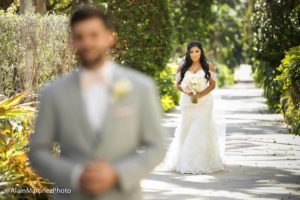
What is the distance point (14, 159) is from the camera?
822 cm

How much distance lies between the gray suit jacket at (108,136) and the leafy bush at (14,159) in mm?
4037

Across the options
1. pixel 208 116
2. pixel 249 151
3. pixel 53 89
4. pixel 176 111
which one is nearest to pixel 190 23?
pixel 176 111

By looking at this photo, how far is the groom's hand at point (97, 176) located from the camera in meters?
3.30

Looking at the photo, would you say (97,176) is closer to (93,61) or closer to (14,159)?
(93,61)

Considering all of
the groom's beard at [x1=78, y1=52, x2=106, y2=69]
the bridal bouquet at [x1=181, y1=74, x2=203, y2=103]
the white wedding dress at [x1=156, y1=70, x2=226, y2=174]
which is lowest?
the white wedding dress at [x1=156, y1=70, x2=226, y2=174]

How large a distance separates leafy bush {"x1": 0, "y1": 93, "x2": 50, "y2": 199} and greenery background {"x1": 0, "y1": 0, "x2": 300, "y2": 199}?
1 centimetres

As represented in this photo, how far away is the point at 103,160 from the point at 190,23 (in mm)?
29081

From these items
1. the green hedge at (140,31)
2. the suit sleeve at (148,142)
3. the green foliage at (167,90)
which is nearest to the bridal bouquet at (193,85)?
the green hedge at (140,31)

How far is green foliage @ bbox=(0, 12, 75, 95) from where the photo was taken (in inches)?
466

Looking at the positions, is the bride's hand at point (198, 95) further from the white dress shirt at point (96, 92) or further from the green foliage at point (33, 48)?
the white dress shirt at point (96, 92)

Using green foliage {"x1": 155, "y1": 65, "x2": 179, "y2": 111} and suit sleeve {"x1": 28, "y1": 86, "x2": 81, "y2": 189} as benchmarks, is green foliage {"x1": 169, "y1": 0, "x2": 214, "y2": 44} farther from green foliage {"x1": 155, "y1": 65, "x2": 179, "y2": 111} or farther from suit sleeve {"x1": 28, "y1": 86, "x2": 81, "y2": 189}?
suit sleeve {"x1": 28, "y1": 86, "x2": 81, "y2": 189}

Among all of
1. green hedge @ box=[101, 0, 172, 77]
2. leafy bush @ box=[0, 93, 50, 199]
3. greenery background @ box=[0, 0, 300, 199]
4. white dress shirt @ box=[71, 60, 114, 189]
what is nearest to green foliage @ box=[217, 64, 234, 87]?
greenery background @ box=[0, 0, 300, 199]

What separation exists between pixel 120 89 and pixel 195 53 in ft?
30.1

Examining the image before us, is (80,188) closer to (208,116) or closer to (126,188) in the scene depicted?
(126,188)
